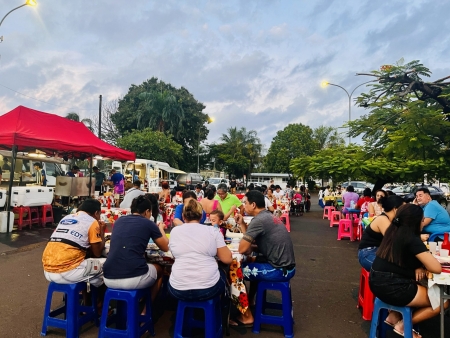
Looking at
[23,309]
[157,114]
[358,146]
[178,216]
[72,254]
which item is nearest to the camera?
[72,254]

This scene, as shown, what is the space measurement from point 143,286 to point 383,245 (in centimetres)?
233

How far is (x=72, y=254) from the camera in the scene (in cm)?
336

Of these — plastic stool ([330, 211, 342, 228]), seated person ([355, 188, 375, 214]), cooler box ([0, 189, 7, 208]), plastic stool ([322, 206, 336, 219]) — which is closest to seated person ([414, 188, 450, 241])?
seated person ([355, 188, 375, 214])

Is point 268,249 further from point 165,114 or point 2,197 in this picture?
point 165,114

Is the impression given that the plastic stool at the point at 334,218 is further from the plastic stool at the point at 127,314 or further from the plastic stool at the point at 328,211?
the plastic stool at the point at 127,314

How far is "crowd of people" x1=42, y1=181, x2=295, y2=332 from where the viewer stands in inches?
123

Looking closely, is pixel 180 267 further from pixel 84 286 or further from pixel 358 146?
pixel 358 146

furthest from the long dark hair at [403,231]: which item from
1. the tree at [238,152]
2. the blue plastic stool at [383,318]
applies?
the tree at [238,152]

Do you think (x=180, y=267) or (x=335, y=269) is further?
(x=335, y=269)

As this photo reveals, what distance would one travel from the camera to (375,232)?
12.8 feet

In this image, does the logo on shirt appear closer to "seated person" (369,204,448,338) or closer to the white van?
"seated person" (369,204,448,338)

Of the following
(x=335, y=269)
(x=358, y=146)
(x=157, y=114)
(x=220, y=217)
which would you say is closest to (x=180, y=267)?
(x=220, y=217)

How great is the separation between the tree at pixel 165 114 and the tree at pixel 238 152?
9.60 m

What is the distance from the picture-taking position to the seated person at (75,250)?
3.33m
